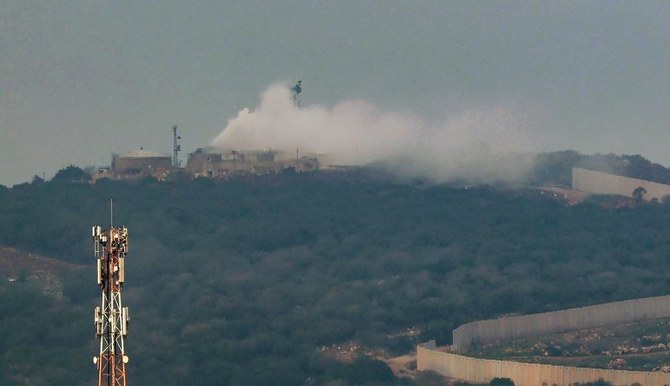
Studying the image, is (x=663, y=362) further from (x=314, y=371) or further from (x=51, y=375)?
(x=51, y=375)

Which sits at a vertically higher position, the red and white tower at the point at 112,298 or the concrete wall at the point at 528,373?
the red and white tower at the point at 112,298

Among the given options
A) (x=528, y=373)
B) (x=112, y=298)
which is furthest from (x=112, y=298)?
(x=528, y=373)

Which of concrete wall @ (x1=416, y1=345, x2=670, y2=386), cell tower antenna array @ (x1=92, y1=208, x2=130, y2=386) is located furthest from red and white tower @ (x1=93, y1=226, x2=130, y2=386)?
concrete wall @ (x1=416, y1=345, x2=670, y2=386)

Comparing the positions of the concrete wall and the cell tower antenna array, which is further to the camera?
the concrete wall

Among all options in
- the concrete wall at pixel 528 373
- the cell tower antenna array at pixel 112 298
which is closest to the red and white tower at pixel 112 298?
the cell tower antenna array at pixel 112 298

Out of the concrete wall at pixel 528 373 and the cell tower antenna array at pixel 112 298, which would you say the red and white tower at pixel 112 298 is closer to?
the cell tower antenna array at pixel 112 298

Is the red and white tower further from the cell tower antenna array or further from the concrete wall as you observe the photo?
the concrete wall

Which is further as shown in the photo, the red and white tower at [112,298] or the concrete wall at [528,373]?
the concrete wall at [528,373]

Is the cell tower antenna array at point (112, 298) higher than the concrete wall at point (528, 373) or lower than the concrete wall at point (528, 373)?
higher

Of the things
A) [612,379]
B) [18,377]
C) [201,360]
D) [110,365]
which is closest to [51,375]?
[18,377]
